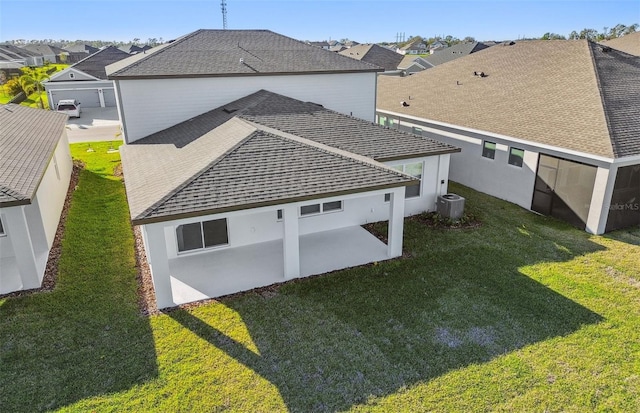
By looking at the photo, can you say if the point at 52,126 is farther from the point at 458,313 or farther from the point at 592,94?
the point at 592,94

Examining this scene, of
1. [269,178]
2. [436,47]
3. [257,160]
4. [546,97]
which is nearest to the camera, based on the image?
[269,178]

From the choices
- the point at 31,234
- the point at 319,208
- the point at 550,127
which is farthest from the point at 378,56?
the point at 31,234

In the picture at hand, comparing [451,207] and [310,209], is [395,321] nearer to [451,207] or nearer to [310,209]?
[310,209]

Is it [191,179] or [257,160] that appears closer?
[191,179]

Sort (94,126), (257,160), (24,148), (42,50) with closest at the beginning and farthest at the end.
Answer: (257,160)
(24,148)
(94,126)
(42,50)

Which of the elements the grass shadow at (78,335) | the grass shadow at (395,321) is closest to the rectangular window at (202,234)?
the grass shadow at (78,335)

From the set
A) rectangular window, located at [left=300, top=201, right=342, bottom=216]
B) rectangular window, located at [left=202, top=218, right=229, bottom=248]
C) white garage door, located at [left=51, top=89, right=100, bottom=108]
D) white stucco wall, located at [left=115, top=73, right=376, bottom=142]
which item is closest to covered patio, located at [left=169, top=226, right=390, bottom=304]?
rectangular window, located at [left=202, top=218, right=229, bottom=248]

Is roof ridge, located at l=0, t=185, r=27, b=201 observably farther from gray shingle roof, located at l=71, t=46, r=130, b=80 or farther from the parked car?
gray shingle roof, located at l=71, t=46, r=130, b=80
